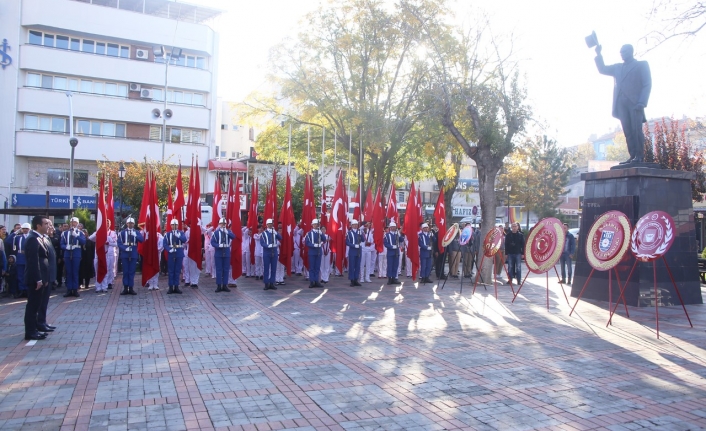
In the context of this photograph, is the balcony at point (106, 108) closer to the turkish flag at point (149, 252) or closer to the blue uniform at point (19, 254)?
the blue uniform at point (19, 254)

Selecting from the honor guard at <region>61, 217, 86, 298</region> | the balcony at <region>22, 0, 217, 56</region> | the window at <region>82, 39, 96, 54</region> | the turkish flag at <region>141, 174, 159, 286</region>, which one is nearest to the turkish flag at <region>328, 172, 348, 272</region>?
the turkish flag at <region>141, 174, 159, 286</region>

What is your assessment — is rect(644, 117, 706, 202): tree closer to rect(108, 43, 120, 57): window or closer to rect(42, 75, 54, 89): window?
rect(108, 43, 120, 57): window

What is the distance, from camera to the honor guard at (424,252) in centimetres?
1836

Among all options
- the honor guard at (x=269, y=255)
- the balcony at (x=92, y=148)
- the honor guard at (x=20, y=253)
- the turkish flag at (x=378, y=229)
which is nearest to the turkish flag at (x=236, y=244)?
the honor guard at (x=269, y=255)

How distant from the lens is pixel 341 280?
19078mm

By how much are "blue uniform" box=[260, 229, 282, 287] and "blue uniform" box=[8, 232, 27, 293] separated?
5.93 metres

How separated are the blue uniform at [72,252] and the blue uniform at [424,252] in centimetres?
972

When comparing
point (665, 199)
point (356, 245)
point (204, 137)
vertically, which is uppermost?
point (204, 137)

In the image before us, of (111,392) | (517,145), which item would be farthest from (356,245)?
(111,392)

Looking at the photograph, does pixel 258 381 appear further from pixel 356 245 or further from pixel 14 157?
pixel 14 157

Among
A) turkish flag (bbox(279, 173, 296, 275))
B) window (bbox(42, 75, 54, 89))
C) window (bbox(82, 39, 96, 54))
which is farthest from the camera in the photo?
window (bbox(82, 39, 96, 54))

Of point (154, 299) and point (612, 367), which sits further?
point (154, 299)

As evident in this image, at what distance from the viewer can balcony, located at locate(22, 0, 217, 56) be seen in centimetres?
3597

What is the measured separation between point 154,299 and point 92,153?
27.0 metres
